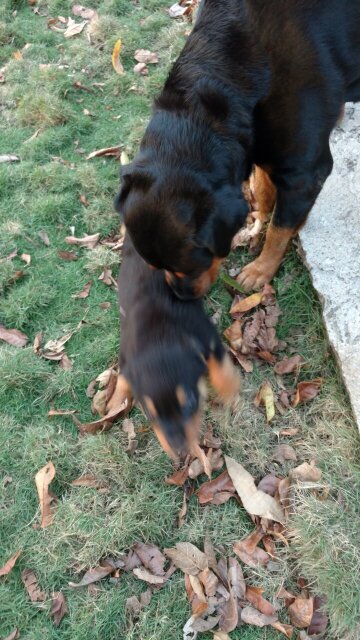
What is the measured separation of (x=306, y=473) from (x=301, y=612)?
2.18 ft

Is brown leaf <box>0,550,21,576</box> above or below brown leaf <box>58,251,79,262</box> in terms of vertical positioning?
below

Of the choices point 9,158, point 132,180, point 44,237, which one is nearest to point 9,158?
point 9,158

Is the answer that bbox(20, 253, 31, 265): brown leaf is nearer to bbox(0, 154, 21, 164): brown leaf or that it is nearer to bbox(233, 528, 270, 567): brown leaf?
bbox(0, 154, 21, 164): brown leaf

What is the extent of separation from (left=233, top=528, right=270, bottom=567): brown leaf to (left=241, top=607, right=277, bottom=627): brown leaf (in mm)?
208

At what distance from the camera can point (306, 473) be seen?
10.3 feet

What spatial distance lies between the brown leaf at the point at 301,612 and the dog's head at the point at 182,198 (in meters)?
1.55

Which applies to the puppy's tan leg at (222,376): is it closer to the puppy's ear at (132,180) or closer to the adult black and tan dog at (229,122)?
the adult black and tan dog at (229,122)

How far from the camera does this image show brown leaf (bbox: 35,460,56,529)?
3.17 meters

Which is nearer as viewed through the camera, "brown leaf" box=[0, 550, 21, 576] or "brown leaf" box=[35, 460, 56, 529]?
"brown leaf" box=[0, 550, 21, 576]

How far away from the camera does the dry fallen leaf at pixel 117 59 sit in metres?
5.45

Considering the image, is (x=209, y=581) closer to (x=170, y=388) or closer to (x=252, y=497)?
(x=252, y=497)

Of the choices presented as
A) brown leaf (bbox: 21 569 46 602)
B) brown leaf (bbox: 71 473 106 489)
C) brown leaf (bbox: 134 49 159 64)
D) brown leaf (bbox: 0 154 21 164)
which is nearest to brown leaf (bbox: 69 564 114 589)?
brown leaf (bbox: 21 569 46 602)

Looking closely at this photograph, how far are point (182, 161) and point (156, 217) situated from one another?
29 centimetres

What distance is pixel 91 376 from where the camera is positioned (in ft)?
12.1
